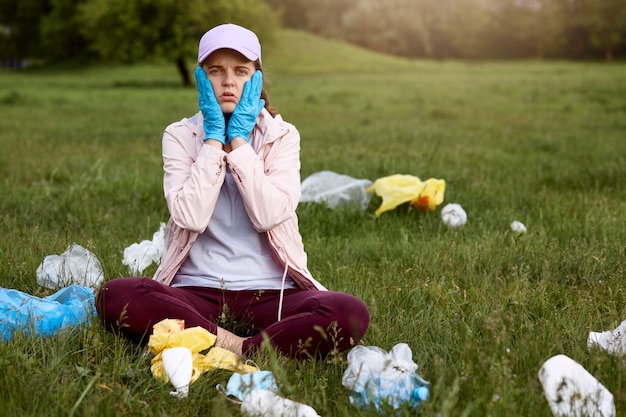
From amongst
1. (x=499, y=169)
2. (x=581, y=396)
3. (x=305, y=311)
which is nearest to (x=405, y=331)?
(x=305, y=311)

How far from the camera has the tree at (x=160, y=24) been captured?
27.2 metres

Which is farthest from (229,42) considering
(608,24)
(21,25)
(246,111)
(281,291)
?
(608,24)

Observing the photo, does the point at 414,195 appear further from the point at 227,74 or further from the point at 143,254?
the point at 227,74

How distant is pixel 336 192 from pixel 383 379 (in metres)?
3.14

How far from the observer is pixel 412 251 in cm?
431

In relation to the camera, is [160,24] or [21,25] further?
[21,25]

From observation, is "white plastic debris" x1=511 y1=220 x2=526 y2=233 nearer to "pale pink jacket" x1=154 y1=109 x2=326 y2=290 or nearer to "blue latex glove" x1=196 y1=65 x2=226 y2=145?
"pale pink jacket" x1=154 y1=109 x2=326 y2=290

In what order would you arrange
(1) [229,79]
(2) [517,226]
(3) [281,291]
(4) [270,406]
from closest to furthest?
(4) [270,406]
(3) [281,291]
(1) [229,79]
(2) [517,226]

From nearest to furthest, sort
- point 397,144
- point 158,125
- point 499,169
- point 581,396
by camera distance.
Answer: point 581,396
point 499,169
point 397,144
point 158,125

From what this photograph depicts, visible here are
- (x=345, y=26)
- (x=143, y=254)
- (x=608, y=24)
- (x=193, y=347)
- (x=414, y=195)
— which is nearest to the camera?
(x=193, y=347)

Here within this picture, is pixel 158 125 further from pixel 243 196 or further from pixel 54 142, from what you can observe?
pixel 243 196

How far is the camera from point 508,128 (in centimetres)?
1115

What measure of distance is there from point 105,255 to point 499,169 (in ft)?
13.6

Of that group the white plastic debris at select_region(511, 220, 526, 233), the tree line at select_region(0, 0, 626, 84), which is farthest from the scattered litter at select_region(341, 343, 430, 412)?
the tree line at select_region(0, 0, 626, 84)
